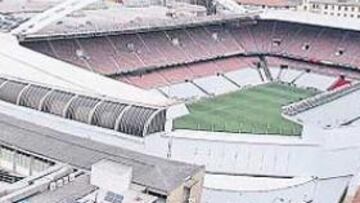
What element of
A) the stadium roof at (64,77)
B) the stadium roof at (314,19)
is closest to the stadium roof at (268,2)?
the stadium roof at (314,19)

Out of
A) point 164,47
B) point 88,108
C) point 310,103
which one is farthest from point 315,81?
point 88,108

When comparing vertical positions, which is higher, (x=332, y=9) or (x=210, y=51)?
(x=332, y=9)

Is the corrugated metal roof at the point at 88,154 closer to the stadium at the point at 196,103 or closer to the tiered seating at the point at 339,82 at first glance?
the stadium at the point at 196,103

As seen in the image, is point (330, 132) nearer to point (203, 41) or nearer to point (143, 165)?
point (143, 165)

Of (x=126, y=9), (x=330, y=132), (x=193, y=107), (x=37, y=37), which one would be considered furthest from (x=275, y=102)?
(x=126, y=9)

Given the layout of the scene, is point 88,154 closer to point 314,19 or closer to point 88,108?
point 88,108

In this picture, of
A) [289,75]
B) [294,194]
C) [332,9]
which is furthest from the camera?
[332,9]
